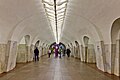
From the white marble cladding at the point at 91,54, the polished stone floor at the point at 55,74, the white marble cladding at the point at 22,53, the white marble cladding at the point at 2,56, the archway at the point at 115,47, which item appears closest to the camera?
the polished stone floor at the point at 55,74

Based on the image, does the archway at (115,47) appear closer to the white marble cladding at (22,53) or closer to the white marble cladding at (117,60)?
the white marble cladding at (117,60)

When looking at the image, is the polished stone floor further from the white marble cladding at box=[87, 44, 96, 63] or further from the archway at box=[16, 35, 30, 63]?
the white marble cladding at box=[87, 44, 96, 63]

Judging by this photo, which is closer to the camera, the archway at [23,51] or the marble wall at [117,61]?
the marble wall at [117,61]

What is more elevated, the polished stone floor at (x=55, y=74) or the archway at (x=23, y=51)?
the archway at (x=23, y=51)

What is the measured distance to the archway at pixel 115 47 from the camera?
1160 centimetres

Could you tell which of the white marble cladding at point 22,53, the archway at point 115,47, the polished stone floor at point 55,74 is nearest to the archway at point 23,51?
the white marble cladding at point 22,53

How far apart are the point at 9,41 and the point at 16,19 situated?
184cm

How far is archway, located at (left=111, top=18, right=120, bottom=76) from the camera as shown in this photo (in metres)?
11.6

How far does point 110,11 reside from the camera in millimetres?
9547

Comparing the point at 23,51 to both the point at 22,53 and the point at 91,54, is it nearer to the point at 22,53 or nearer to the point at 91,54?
the point at 22,53

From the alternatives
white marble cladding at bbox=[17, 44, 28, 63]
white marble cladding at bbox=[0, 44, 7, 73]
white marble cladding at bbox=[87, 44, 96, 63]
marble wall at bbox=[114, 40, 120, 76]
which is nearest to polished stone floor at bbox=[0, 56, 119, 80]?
white marble cladding at bbox=[0, 44, 7, 73]

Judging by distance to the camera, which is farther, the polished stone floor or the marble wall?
the marble wall

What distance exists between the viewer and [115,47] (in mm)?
12227

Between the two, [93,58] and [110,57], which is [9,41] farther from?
[93,58]
